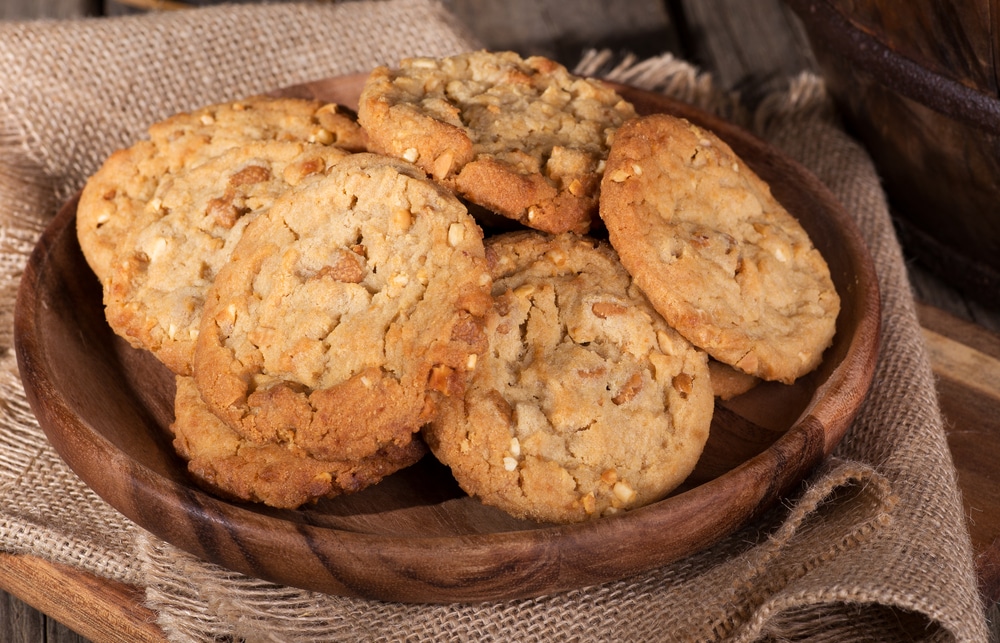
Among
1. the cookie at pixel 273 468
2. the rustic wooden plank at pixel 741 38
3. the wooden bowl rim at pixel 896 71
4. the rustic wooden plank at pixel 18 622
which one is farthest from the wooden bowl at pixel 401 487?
the rustic wooden plank at pixel 741 38

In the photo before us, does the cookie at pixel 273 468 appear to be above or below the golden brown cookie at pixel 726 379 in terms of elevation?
below

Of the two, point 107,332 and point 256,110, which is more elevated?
point 256,110

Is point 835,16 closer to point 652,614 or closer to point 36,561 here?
point 652,614

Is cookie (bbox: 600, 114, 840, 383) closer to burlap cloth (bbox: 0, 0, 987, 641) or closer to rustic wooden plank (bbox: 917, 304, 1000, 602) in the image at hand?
burlap cloth (bbox: 0, 0, 987, 641)

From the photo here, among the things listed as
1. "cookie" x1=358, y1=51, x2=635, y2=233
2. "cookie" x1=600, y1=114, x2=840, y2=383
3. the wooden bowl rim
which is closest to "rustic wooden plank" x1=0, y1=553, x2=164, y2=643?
"cookie" x1=358, y1=51, x2=635, y2=233

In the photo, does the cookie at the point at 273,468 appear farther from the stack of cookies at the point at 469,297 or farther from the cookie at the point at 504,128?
the cookie at the point at 504,128

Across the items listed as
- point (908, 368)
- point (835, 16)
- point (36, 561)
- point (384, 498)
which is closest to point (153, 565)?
point (36, 561)
